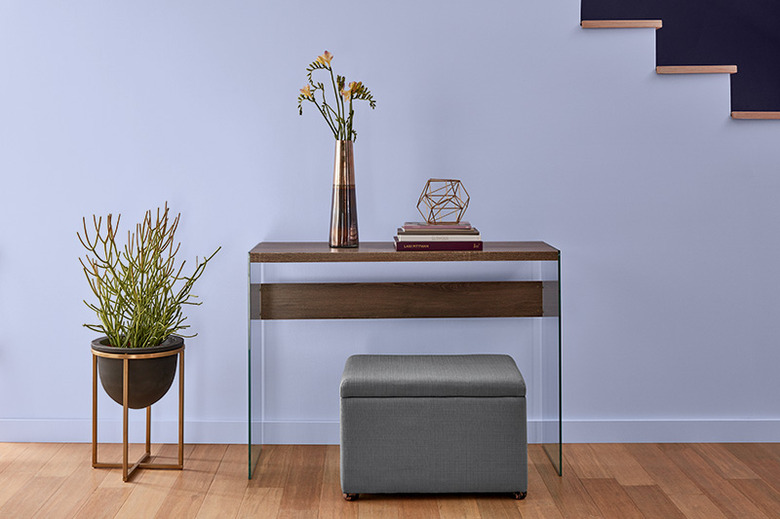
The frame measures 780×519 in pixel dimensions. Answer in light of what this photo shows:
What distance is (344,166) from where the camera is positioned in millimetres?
2705

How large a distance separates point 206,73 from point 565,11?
4.46ft

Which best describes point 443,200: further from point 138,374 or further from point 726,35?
point 726,35

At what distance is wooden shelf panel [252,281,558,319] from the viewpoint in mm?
2934

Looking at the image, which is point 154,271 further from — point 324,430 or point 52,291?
point 324,430

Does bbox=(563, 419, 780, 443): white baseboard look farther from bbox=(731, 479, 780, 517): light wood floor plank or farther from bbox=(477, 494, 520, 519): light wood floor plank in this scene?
bbox=(477, 494, 520, 519): light wood floor plank

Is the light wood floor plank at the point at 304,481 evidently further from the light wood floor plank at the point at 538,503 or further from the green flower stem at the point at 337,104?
the green flower stem at the point at 337,104

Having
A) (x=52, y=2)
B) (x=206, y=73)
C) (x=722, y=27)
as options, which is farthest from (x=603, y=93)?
(x=52, y=2)

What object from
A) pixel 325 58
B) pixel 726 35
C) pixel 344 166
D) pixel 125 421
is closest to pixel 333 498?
pixel 125 421

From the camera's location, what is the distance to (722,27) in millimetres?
3189

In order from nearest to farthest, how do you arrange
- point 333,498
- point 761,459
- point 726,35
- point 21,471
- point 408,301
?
point 333,498 < point 21,471 < point 761,459 < point 408,301 < point 726,35

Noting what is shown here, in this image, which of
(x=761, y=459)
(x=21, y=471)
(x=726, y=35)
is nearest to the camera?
(x=21, y=471)

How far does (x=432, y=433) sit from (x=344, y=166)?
3.11ft

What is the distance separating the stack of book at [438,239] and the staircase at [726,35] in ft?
3.89

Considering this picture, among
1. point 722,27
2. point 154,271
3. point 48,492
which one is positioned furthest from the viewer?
point 722,27
